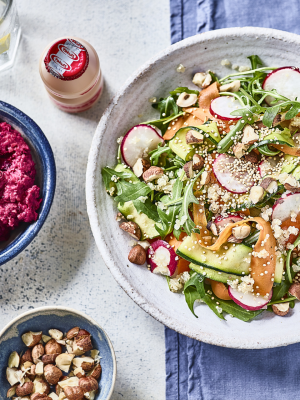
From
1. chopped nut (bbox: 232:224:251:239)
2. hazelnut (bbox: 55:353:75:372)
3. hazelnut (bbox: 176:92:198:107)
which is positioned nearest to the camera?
chopped nut (bbox: 232:224:251:239)

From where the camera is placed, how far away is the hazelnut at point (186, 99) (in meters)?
1.76

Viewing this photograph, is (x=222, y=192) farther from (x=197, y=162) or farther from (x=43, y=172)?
(x=43, y=172)

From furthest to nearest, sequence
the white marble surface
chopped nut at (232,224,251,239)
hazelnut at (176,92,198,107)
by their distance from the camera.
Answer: the white marble surface < hazelnut at (176,92,198,107) < chopped nut at (232,224,251,239)

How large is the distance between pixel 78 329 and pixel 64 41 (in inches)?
54.4

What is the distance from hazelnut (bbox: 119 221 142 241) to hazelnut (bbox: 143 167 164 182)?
0.71ft

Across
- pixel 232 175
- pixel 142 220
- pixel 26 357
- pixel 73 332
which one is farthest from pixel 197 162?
pixel 26 357

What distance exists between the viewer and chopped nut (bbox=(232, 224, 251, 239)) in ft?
5.08

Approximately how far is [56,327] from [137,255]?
58 centimetres

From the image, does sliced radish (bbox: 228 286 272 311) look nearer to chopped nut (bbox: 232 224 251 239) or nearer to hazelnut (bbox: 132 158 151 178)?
chopped nut (bbox: 232 224 251 239)

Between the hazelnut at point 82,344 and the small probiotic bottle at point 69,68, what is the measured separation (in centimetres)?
116

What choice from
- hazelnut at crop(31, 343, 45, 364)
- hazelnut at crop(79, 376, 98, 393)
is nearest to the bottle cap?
hazelnut at crop(31, 343, 45, 364)

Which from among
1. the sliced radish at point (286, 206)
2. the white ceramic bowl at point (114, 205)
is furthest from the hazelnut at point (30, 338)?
the sliced radish at point (286, 206)

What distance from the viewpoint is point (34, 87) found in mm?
2047

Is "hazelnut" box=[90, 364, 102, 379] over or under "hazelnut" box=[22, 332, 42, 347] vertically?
under
